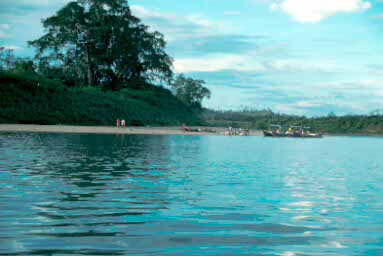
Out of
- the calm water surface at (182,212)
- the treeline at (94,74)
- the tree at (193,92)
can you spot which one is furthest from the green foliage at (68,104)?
the calm water surface at (182,212)

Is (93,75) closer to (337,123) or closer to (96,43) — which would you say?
(96,43)

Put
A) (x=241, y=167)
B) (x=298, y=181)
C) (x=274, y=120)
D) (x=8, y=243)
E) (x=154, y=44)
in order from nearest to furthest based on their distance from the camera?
(x=8, y=243)
(x=298, y=181)
(x=241, y=167)
(x=154, y=44)
(x=274, y=120)

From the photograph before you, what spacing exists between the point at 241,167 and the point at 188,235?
13.6m

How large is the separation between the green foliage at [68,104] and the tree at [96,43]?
17.4 feet

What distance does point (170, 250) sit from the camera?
701 cm

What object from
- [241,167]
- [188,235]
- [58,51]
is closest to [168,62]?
[58,51]

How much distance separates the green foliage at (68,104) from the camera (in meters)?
57.4

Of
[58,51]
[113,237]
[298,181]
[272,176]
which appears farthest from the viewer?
[58,51]

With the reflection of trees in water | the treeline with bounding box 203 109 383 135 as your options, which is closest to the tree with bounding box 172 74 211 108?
the treeline with bounding box 203 109 383 135

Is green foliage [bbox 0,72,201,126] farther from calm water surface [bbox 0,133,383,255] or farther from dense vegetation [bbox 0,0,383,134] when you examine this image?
calm water surface [bbox 0,133,383,255]

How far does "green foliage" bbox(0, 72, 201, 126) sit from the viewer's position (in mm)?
57438

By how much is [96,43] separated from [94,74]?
220 inches

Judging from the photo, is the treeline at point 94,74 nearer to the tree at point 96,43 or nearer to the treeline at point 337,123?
the tree at point 96,43

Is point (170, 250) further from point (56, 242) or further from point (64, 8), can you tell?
point (64, 8)
